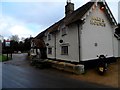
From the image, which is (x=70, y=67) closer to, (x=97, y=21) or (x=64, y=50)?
(x=64, y=50)

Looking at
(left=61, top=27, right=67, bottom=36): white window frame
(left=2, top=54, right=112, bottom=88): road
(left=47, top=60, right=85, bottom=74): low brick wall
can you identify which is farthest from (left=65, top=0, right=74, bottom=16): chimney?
(left=2, top=54, right=112, bottom=88): road

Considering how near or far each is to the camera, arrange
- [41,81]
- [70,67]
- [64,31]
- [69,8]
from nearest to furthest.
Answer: [41,81], [70,67], [64,31], [69,8]

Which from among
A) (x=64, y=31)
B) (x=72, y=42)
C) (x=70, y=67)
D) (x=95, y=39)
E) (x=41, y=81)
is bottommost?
(x=41, y=81)

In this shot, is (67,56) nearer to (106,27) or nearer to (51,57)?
(51,57)

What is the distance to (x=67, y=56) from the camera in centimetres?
2056

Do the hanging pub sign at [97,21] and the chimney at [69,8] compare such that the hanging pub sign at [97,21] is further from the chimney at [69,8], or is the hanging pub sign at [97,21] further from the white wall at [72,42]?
the chimney at [69,8]

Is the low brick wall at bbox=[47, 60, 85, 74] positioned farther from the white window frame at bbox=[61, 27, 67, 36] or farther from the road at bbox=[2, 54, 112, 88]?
the white window frame at bbox=[61, 27, 67, 36]

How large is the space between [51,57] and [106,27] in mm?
9591

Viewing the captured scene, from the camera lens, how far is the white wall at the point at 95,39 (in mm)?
18625

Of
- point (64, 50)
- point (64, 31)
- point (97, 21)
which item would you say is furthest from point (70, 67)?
point (97, 21)

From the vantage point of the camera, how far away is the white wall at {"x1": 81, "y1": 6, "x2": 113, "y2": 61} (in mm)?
18625

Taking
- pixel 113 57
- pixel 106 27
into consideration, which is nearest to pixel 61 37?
pixel 106 27

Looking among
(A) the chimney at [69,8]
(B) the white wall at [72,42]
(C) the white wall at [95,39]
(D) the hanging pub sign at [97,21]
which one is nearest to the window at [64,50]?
(B) the white wall at [72,42]

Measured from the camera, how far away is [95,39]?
65.3ft
